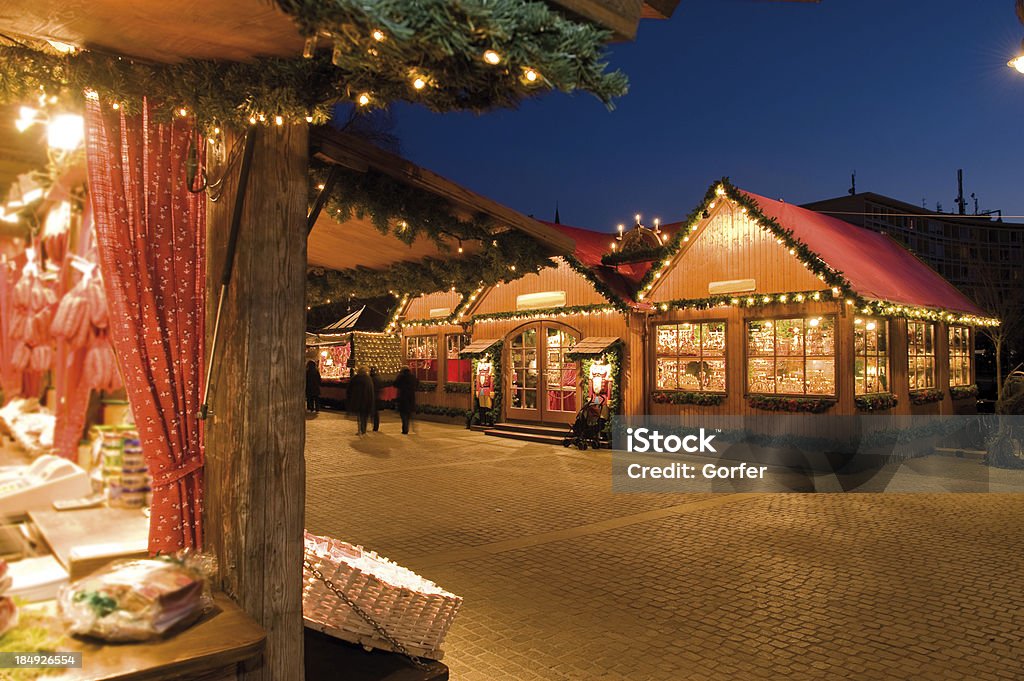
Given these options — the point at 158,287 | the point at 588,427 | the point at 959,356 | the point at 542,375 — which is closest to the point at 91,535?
the point at 158,287

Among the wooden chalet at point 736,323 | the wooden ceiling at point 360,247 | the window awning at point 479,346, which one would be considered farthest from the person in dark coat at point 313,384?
the wooden ceiling at point 360,247

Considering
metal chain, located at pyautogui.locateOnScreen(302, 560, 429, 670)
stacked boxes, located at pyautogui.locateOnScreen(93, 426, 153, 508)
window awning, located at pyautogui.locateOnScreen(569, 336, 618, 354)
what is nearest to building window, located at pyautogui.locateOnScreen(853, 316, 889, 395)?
window awning, located at pyautogui.locateOnScreen(569, 336, 618, 354)

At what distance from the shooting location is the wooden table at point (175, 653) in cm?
217

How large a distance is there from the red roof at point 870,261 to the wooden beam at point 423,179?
9868 mm

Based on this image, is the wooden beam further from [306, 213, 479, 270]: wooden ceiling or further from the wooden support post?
[306, 213, 479, 270]: wooden ceiling

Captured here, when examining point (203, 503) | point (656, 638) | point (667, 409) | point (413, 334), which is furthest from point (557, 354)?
point (203, 503)

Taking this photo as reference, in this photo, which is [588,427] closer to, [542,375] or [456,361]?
[542,375]

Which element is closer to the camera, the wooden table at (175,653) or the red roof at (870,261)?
the wooden table at (175,653)

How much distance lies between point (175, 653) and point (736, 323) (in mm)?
12821

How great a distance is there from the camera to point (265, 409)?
8.99ft

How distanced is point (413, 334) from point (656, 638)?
55.5ft

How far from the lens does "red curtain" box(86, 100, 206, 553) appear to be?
2773mm

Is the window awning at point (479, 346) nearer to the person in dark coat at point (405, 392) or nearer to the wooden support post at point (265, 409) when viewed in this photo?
the person in dark coat at point (405, 392)

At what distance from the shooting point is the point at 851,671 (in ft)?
14.1
